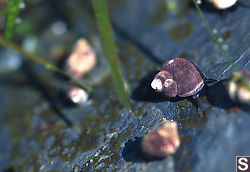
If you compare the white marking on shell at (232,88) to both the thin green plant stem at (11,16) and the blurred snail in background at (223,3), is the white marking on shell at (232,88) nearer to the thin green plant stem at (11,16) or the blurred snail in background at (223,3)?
the blurred snail in background at (223,3)

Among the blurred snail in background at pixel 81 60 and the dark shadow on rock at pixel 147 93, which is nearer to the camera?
the dark shadow on rock at pixel 147 93

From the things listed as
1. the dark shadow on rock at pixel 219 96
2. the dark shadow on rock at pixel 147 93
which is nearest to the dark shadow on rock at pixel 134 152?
the dark shadow on rock at pixel 147 93

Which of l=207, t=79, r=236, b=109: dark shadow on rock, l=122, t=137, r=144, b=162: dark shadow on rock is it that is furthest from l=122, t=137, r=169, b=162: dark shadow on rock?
l=207, t=79, r=236, b=109: dark shadow on rock

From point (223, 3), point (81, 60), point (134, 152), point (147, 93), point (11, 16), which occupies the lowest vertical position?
point (134, 152)

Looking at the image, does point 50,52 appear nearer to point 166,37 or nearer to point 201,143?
point 166,37

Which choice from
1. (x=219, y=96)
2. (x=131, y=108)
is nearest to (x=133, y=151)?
(x=131, y=108)

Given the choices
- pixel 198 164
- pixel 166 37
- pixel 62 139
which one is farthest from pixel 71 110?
pixel 198 164

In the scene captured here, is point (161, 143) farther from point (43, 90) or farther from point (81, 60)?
point (43, 90)
